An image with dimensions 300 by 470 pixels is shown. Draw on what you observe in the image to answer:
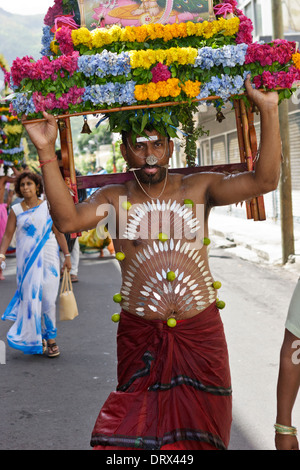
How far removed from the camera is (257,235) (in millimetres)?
15648

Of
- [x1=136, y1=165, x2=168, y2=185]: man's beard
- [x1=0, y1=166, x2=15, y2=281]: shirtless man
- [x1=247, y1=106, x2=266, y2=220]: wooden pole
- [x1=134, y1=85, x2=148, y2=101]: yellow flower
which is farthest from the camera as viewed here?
[x1=0, y1=166, x2=15, y2=281]: shirtless man

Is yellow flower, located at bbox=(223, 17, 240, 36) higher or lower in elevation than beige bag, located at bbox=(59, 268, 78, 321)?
higher

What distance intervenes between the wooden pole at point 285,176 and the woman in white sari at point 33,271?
557 centimetres

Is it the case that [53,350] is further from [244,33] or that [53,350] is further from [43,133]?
[244,33]

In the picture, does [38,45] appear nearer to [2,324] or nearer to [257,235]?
[2,324]

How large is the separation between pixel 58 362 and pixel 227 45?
4.17 meters

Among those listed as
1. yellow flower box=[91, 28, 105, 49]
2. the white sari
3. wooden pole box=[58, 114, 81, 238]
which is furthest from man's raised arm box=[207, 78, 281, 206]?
the white sari

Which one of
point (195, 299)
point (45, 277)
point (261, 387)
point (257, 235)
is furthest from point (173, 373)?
point (257, 235)

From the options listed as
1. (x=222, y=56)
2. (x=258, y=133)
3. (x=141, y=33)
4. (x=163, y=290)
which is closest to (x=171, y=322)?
(x=163, y=290)

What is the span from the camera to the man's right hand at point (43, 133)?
304 cm

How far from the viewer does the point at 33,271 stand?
683 centimetres

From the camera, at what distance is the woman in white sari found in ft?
21.9

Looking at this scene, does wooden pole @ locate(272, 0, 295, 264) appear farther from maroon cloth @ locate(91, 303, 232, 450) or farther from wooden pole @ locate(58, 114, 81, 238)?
maroon cloth @ locate(91, 303, 232, 450)

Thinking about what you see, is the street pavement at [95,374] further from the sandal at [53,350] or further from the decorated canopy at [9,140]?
the decorated canopy at [9,140]
